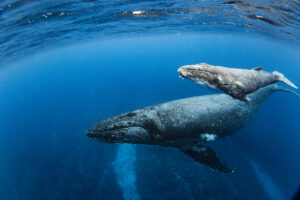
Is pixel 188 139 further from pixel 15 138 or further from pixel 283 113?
pixel 15 138

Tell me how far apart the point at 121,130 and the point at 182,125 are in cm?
190

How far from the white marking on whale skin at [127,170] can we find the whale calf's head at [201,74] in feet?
25.2

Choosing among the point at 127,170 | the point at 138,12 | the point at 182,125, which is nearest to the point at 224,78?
the point at 182,125

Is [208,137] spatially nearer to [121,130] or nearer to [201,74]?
[201,74]

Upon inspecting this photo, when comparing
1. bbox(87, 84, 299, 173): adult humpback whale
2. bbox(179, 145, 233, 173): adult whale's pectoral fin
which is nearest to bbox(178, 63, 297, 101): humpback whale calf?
Answer: bbox(87, 84, 299, 173): adult humpback whale

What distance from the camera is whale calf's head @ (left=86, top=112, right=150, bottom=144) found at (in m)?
4.73

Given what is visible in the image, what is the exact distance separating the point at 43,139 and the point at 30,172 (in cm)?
462

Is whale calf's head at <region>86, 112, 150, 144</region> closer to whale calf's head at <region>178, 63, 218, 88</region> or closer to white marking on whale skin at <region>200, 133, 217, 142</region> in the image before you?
white marking on whale skin at <region>200, 133, 217, 142</region>

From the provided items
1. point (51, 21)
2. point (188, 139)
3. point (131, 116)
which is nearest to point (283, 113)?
point (188, 139)

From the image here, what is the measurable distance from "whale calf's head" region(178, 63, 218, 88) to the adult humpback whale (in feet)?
2.30

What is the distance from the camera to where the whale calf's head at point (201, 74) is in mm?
6844

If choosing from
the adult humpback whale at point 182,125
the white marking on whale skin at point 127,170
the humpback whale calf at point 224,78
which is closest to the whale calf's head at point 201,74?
the humpback whale calf at point 224,78

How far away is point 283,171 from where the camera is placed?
464 inches

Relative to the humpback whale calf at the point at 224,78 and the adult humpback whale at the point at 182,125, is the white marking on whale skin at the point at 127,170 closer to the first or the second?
the adult humpback whale at the point at 182,125
